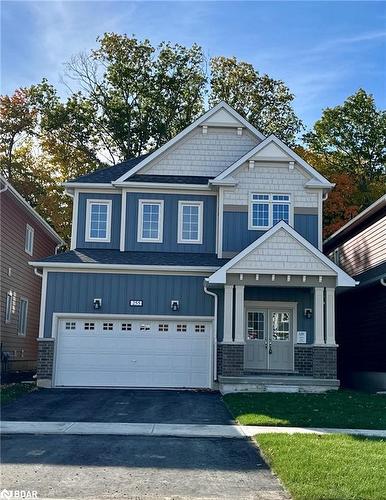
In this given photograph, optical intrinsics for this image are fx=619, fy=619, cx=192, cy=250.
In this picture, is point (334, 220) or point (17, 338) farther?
point (334, 220)

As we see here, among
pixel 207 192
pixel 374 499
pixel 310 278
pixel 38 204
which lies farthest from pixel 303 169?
pixel 38 204

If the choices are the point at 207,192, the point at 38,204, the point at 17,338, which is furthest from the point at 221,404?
the point at 38,204

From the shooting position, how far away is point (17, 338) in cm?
→ 2152

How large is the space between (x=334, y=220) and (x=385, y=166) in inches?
184

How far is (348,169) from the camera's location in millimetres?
33375

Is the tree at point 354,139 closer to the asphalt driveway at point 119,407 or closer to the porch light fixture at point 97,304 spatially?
the porch light fixture at point 97,304

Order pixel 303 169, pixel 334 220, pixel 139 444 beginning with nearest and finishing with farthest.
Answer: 1. pixel 139 444
2. pixel 303 169
3. pixel 334 220

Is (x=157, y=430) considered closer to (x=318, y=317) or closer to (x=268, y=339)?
(x=318, y=317)

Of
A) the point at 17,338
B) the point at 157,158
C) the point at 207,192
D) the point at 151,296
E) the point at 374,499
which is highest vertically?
the point at 157,158

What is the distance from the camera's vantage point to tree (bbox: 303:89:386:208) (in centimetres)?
3322

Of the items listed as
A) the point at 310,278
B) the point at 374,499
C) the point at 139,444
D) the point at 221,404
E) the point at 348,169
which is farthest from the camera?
the point at 348,169

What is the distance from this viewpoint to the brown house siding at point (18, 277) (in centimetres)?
1961

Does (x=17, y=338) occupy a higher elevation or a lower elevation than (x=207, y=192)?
lower

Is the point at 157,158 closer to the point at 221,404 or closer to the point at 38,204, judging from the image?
the point at 221,404
